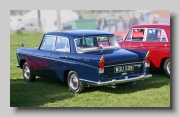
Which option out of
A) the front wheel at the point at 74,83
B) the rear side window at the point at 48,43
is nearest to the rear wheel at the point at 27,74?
the rear side window at the point at 48,43

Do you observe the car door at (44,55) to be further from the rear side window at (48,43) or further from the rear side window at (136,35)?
the rear side window at (136,35)

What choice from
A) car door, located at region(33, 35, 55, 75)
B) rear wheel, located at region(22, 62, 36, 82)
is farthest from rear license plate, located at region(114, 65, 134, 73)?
rear wheel, located at region(22, 62, 36, 82)

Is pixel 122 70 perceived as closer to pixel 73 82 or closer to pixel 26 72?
pixel 73 82

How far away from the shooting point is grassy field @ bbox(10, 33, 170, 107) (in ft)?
26.2

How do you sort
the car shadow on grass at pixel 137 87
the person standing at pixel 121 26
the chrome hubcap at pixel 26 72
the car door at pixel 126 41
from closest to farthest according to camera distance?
the car shadow on grass at pixel 137 87
the chrome hubcap at pixel 26 72
the car door at pixel 126 41
the person standing at pixel 121 26

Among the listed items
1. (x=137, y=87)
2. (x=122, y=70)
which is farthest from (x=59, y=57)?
(x=137, y=87)

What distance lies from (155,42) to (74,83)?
279 cm

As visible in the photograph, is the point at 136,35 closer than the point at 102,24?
Yes

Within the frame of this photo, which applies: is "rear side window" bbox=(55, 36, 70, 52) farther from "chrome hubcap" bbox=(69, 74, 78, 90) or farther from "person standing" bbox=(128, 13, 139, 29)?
"person standing" bbox=(128, 13, 139, 29)

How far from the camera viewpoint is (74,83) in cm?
869

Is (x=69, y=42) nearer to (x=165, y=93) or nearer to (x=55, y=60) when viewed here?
(x=55, y=60)

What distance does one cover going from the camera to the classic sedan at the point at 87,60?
8.13 meters

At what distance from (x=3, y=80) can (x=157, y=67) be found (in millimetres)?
4142

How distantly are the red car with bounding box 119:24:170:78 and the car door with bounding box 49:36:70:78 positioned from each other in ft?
8.24
